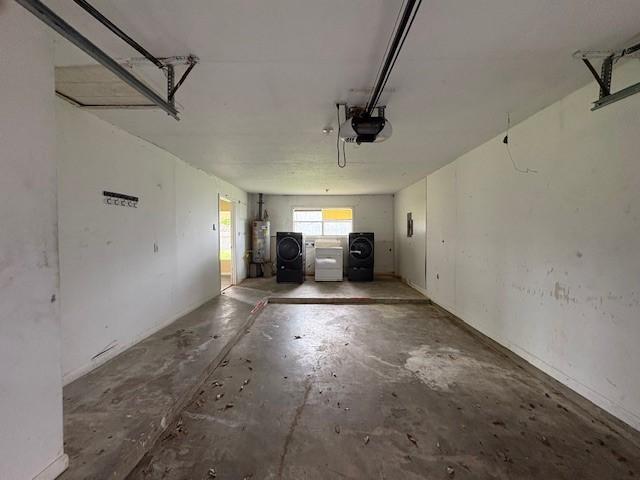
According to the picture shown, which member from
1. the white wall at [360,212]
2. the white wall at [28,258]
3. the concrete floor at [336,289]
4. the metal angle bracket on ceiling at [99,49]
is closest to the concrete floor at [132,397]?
the white wall at [28,258]

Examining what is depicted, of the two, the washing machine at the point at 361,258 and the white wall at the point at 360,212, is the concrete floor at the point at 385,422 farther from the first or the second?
the white wall at the point at 360,212

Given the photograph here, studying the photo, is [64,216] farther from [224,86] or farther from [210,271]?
[210,271]

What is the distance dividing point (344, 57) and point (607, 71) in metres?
1.63

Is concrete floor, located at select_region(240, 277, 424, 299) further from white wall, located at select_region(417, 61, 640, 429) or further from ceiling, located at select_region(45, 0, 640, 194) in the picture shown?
ceiling, located at select_region(45, 0, 640, 194)

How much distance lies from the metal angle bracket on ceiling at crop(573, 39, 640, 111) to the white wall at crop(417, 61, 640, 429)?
105mm

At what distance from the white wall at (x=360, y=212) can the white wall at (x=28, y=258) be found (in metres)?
5.94

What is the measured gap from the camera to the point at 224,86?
6.05 ft

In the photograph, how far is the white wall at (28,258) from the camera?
3.49 feet

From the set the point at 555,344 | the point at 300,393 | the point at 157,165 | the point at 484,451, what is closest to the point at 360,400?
the point at 300,393

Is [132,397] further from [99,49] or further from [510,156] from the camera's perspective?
[510,156]

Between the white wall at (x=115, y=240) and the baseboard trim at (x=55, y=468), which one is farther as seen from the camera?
the white wall at (x=115, y=240)

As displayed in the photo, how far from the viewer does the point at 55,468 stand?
1.24 m

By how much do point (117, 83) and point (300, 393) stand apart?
258 cm

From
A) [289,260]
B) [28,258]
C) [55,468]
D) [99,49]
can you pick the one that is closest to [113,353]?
[55,468]
